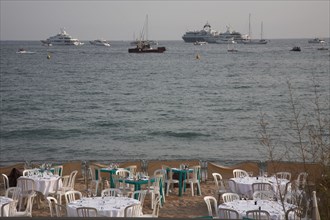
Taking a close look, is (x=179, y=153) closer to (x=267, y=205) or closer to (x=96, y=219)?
(x=267, y=205)

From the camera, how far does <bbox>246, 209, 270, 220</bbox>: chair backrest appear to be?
10.3m

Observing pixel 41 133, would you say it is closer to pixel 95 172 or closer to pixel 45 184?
pixel 95 172

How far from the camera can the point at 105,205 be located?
439 inches

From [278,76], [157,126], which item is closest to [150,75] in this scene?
[278,76]

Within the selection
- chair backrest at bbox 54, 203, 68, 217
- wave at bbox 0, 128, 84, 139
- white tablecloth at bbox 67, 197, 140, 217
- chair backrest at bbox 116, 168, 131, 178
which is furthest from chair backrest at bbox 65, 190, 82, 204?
wave at bbox 0, 128, 84, 139

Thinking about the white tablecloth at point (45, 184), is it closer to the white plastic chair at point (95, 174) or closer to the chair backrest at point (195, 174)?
the white plastic chair at point (95, 174)

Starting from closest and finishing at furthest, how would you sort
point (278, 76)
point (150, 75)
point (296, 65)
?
1. point (278, 76)
2. point (150, 75)
3. point (296, 65)

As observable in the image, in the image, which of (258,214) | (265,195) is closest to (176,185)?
(265,195)

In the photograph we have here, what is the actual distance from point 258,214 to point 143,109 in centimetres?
3949

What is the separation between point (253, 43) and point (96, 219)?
7769 inches

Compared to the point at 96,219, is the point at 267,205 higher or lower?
lower

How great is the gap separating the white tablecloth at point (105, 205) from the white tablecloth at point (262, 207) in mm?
1806

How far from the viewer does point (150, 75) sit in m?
79.9

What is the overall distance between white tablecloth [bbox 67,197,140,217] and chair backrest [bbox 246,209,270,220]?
2239 mm
